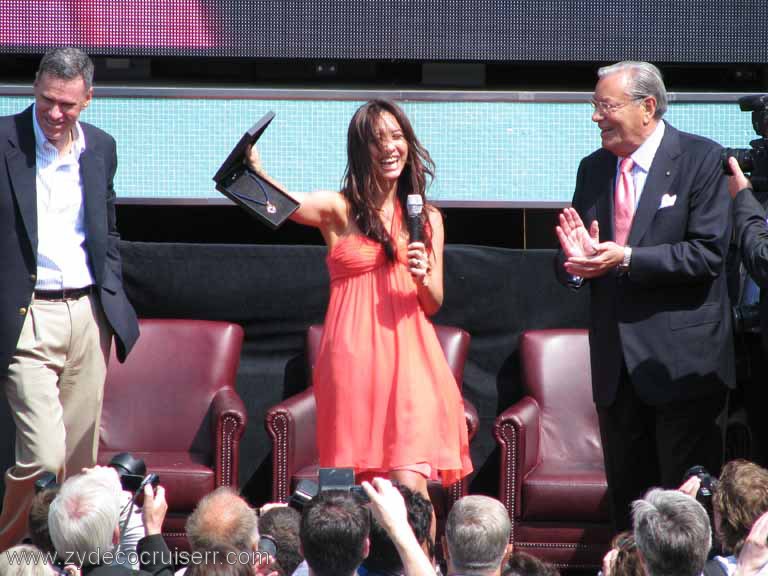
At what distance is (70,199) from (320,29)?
1.43m

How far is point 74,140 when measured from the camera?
4242 millimetres

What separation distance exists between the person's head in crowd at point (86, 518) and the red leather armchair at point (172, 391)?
7.58 ft

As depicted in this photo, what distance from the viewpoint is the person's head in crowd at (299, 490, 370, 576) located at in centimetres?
268

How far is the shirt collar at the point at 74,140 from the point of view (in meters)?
4.15

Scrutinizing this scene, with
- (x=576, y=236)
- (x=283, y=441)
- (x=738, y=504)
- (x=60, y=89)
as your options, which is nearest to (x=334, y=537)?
(x=738, y=504)

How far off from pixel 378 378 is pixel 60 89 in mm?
1286

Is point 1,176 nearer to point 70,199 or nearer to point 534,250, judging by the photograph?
point 70,199

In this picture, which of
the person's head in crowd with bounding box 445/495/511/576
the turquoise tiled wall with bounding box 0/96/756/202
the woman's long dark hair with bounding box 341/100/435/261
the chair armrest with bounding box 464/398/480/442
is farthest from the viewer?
the turquoise tiled wall with bounding box 0/96/756/202

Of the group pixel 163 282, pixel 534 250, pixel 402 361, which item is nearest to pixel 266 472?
pixel 163 282

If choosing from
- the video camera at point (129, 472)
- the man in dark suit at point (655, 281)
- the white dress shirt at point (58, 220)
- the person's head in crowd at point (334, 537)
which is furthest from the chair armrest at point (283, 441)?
the person's head in crowd at point (334, 537)

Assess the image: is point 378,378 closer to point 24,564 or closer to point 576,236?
point 576,236

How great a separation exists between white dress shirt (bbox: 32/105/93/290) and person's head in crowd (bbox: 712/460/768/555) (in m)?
2.04

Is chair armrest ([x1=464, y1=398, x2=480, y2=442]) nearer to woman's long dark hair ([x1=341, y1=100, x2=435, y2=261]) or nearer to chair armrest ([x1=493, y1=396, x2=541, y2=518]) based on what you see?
chair armrest ([x1=493, y1=396, x2=541, y2=518])

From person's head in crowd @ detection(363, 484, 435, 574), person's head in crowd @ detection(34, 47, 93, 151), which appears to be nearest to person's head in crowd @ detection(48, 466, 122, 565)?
person's head in crowd @ detection(363, 484, 435, 574)
